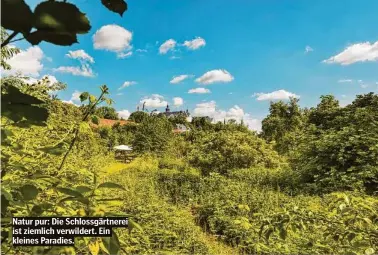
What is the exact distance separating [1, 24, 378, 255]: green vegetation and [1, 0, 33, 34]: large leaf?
0.10 meters

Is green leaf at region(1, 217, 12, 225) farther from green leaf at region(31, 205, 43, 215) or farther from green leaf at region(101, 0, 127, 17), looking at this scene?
green leaf at region(101, 0, 127, 17)

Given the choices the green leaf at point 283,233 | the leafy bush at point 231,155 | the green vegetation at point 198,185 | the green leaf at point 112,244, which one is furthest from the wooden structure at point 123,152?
the green leaf at point 112,244

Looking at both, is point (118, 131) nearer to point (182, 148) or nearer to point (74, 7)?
point (182, 148)

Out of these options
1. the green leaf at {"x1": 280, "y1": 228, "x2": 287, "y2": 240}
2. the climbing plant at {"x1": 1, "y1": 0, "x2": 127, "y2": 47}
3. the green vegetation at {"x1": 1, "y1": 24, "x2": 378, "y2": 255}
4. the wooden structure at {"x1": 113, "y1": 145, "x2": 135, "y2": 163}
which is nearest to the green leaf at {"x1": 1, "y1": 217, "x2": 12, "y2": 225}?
the green vegetation at {"x1": 1, "y1": 24, "x2": 378, "y2": 255}

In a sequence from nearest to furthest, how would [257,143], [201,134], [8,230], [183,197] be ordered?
[8,230] → [183,197] → [257,143] → [201,134]

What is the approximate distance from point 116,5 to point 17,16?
21 cm

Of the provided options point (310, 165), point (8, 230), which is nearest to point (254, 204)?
point (310, 165)

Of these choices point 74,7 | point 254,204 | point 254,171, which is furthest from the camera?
point 254,171

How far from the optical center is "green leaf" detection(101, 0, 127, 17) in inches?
21.4

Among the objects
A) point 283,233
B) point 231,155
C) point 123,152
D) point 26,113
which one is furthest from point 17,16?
point 123,152

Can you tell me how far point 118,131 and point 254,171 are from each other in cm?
1827

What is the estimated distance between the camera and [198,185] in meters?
9.62

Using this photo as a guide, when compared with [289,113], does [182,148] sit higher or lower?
lower

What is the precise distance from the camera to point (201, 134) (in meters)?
21.0
